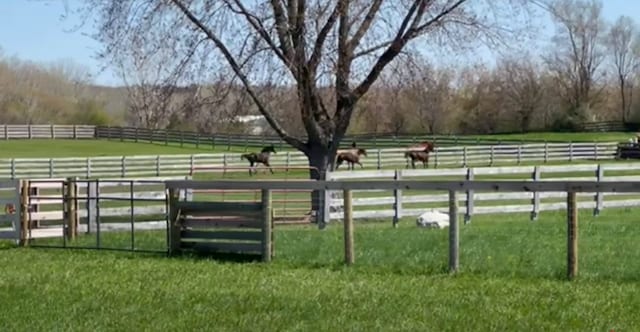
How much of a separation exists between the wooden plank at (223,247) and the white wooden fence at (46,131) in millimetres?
74645

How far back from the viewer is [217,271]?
12766 mm

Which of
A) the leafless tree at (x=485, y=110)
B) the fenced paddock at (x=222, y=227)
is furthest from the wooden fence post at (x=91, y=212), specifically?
the leafless tree at (x=485, y=110)

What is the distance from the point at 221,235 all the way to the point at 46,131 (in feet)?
253

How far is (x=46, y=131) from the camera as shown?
88.2 meters

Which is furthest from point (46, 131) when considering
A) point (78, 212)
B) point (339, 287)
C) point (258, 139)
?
point (339, 287)

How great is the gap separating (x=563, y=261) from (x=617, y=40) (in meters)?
85.4

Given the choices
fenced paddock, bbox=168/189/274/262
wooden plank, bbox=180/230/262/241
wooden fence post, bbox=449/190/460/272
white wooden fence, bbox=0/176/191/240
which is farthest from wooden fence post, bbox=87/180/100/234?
wooden fence post, bbox=449/190/460/272

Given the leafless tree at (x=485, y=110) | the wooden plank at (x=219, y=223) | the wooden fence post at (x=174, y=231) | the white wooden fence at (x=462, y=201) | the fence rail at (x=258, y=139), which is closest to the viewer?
the wooden plank at (x=219, y=223)

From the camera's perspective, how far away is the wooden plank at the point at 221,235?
14352mm

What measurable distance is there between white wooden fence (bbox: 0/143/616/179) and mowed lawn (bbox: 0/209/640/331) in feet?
73.1

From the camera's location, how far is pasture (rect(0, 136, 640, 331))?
910 centimetres

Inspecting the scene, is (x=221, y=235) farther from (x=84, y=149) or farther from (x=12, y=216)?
(x=84, y=149)

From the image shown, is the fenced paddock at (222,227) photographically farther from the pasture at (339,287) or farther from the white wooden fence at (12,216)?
the white wooden fence at (12,216)

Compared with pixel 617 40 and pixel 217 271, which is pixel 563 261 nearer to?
pixel 217 271
